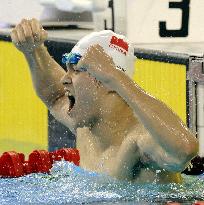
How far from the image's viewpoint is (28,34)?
10.2ft

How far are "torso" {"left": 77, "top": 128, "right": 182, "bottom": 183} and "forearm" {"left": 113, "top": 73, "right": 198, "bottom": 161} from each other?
303 mm

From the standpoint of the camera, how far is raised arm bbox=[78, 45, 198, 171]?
227 cm

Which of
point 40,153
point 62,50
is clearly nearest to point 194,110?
point 40,153

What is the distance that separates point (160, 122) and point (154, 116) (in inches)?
1.0

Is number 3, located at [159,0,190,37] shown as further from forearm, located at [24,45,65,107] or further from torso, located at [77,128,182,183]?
torso, located at [77,128,182,183]

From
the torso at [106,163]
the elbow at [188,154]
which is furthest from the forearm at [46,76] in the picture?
the elbow at [188,154]

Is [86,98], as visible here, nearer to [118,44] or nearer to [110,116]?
[110,116]

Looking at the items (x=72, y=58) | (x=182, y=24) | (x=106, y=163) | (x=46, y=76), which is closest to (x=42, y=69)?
(x=46, y=76)

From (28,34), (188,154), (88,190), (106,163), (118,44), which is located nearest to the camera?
(188,154)

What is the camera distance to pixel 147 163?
2578 mm

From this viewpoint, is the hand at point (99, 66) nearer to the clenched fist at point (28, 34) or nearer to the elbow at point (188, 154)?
the elbow at point (188, 154)

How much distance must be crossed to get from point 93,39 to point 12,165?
0.75 metres

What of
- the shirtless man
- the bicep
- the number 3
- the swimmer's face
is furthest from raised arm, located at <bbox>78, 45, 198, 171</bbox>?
the number 3

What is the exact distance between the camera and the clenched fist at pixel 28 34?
311 centimetres
